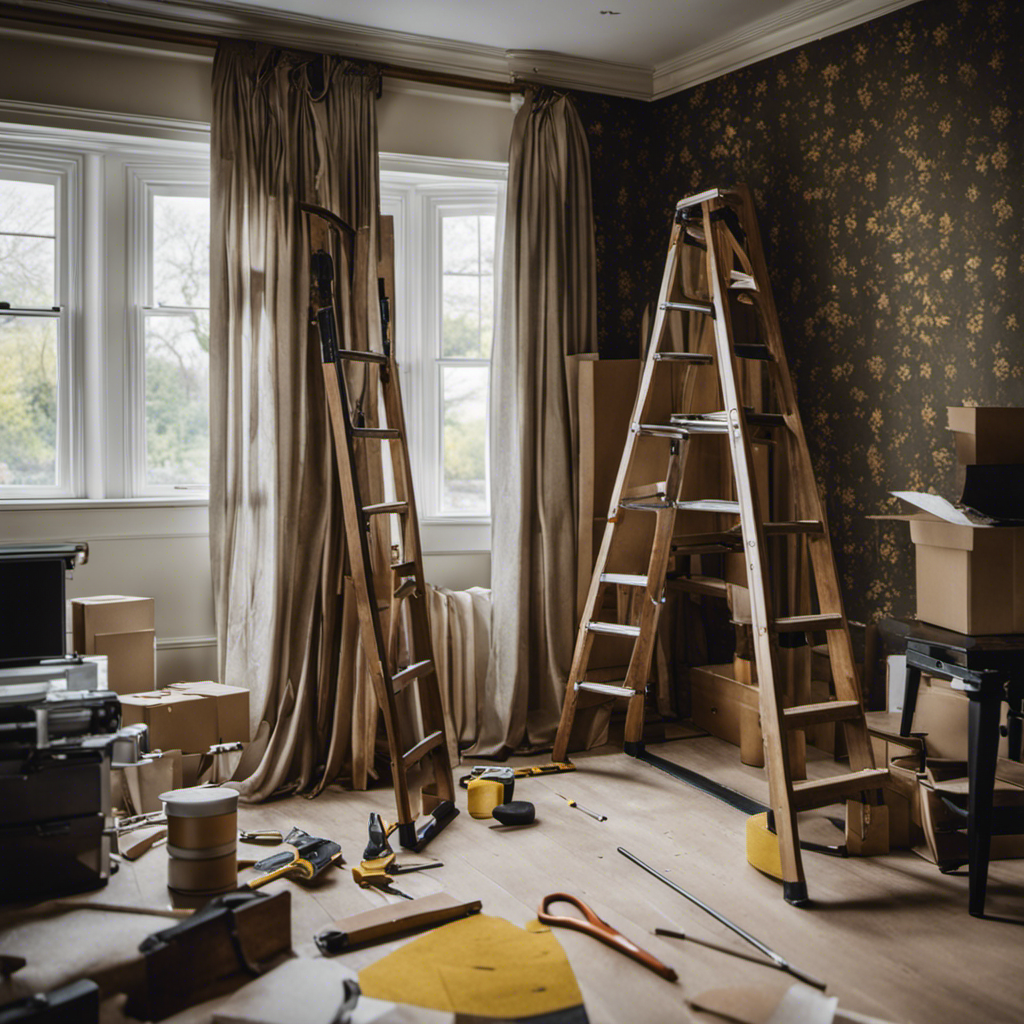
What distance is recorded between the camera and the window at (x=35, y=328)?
3834 mm

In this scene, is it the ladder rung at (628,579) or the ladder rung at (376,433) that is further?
the ladder rung at (628,579)

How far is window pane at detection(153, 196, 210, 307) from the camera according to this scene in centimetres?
404

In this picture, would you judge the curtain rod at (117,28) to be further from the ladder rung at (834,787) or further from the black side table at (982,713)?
the ladder rung at (834,787)

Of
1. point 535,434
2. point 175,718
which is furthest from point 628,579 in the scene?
point 175,718

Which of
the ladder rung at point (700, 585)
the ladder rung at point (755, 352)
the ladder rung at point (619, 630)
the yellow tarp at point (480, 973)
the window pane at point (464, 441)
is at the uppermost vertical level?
the ladder rung at point (755, 352)

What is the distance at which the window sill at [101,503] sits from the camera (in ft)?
12.4

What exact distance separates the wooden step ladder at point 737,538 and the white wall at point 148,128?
124 centimetres

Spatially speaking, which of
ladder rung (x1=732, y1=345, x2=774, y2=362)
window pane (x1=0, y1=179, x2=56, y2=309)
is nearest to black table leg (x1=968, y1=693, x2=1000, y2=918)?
ladder rung (x1=732, y1=345, x2=774, y2=362)

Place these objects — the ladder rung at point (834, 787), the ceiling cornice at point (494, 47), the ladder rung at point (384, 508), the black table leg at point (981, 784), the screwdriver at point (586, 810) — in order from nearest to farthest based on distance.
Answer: the black table leg at point (981, 784), the ladder rung at point (834, 787), the ladder rung at point (384, 508), the screwdriver at point (586, 810), the ceiling cornice at point (494, 47)

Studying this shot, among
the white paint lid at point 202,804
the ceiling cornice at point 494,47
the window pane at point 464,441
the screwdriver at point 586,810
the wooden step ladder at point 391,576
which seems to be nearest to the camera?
the white paint lid at point 202,804

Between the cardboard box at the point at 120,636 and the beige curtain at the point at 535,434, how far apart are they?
4.69 ft

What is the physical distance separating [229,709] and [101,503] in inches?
40.2

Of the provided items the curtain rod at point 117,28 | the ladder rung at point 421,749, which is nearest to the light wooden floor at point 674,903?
the ladder rung at point 421,749

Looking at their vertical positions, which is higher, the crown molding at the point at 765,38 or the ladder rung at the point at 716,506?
the crown molding at the point at 765,38
